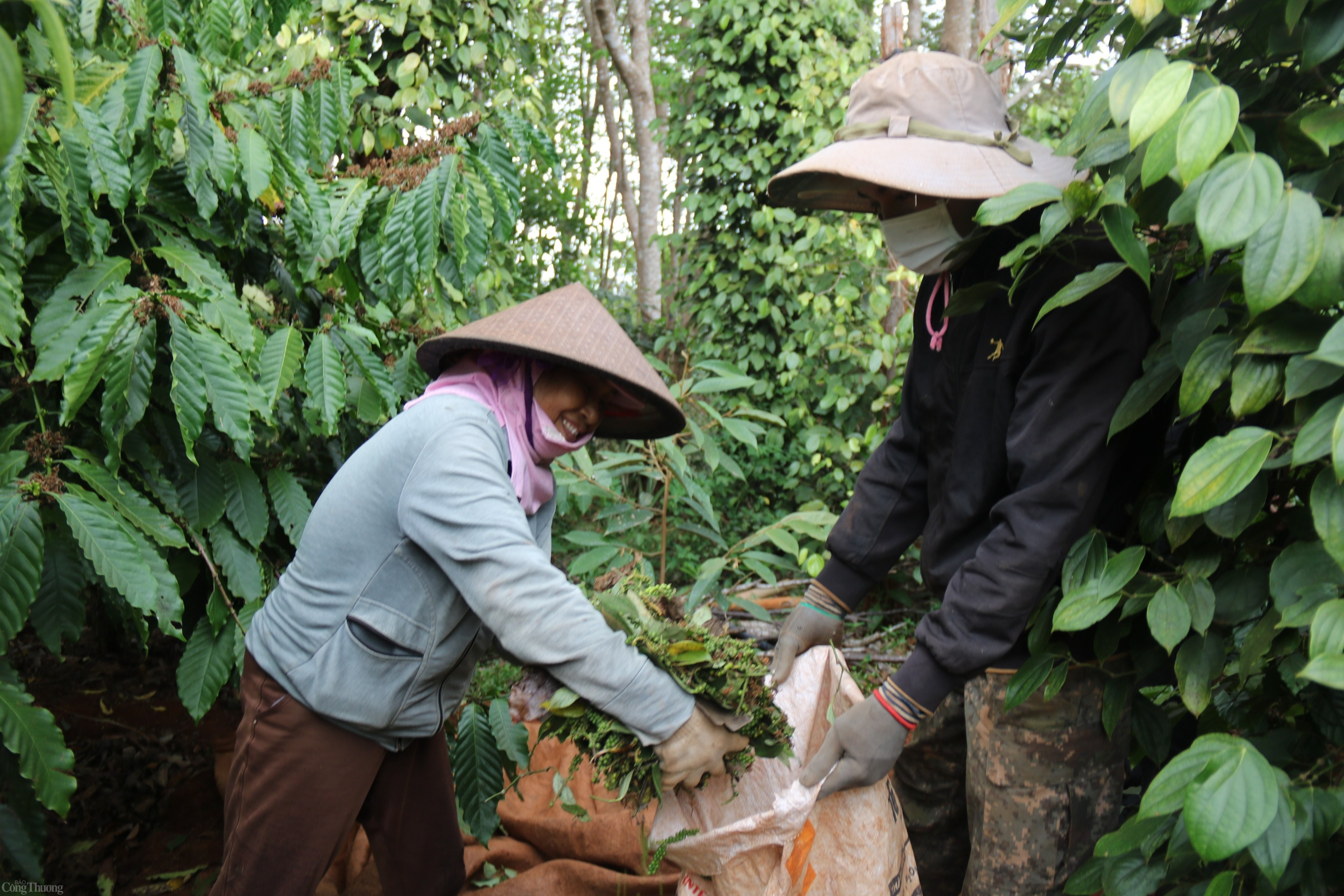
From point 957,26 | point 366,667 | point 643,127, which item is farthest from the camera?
point 643,127

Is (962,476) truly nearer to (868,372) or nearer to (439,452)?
(439,452)

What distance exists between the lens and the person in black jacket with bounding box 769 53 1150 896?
148cm

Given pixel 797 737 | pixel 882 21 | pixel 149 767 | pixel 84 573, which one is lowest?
pixel 149 767

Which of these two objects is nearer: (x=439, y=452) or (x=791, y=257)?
(x=439, y=452)

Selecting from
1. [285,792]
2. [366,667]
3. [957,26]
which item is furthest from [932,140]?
[957,26]

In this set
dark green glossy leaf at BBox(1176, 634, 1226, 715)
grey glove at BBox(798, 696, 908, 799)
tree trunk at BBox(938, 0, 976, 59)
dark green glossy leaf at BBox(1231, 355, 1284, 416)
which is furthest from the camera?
tree trunk at BBox(938, 0, 976, 59)

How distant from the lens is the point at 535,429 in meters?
1.74

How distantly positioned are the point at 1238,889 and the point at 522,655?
1137mm

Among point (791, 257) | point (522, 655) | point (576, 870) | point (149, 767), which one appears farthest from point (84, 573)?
point (791, 257)

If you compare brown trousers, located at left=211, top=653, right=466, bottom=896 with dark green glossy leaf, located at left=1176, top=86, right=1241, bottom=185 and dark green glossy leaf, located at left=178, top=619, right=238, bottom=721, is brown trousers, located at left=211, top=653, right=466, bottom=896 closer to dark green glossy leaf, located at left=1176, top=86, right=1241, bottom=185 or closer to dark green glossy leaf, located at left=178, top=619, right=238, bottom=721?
dark green glossy leaf, located at left=178, top=619, right=238, bottom=721

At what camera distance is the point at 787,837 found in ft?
5.24

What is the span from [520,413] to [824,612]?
884mm

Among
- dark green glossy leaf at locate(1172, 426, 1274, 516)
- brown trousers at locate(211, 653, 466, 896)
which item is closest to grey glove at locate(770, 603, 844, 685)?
brown trousers at locate(211, 653, 466, 896)

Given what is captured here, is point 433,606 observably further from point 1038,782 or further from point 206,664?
point 1038,782
